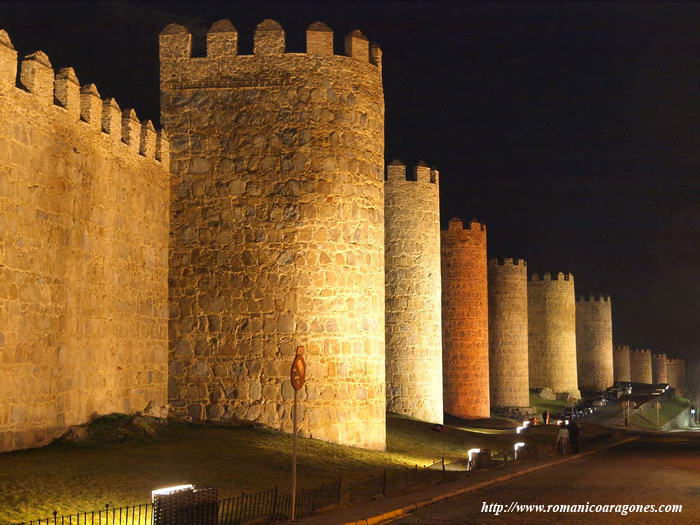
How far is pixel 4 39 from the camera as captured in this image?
13.6m

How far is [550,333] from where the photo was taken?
168 feet

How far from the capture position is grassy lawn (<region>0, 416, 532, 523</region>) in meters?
11.2

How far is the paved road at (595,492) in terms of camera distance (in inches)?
478

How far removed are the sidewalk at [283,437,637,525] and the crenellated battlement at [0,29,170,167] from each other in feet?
22.8

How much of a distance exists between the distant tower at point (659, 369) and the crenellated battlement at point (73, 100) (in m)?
77.1

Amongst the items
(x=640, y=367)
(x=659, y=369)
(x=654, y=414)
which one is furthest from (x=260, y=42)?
(x=659, y=369)

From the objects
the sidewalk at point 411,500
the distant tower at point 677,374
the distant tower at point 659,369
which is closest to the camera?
the sidewalk at point 411,500

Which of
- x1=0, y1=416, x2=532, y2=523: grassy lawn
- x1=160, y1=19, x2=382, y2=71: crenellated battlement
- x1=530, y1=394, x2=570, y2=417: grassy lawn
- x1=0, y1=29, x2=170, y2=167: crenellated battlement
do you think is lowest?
x1=530, y1=394, x2=570, y2=417: grassy lawn

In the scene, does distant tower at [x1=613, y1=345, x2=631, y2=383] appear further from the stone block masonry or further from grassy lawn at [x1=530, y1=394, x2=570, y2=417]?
the stone block masonry

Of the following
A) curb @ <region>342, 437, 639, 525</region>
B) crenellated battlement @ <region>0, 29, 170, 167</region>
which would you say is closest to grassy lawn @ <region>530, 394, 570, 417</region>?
curb @ <region>342, 437, 639, 525</region>

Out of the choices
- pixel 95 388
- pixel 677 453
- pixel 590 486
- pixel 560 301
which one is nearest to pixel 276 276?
pixel 95 388

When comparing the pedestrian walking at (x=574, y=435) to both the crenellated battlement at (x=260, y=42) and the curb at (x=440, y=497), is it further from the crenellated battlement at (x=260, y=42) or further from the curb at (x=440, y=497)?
the crenellated battlement at (x=260, y=42)

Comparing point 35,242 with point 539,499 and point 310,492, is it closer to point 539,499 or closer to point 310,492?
point 310,492

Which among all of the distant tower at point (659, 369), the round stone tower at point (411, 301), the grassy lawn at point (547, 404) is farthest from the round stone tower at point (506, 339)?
the distant tower at point (659, 369)
